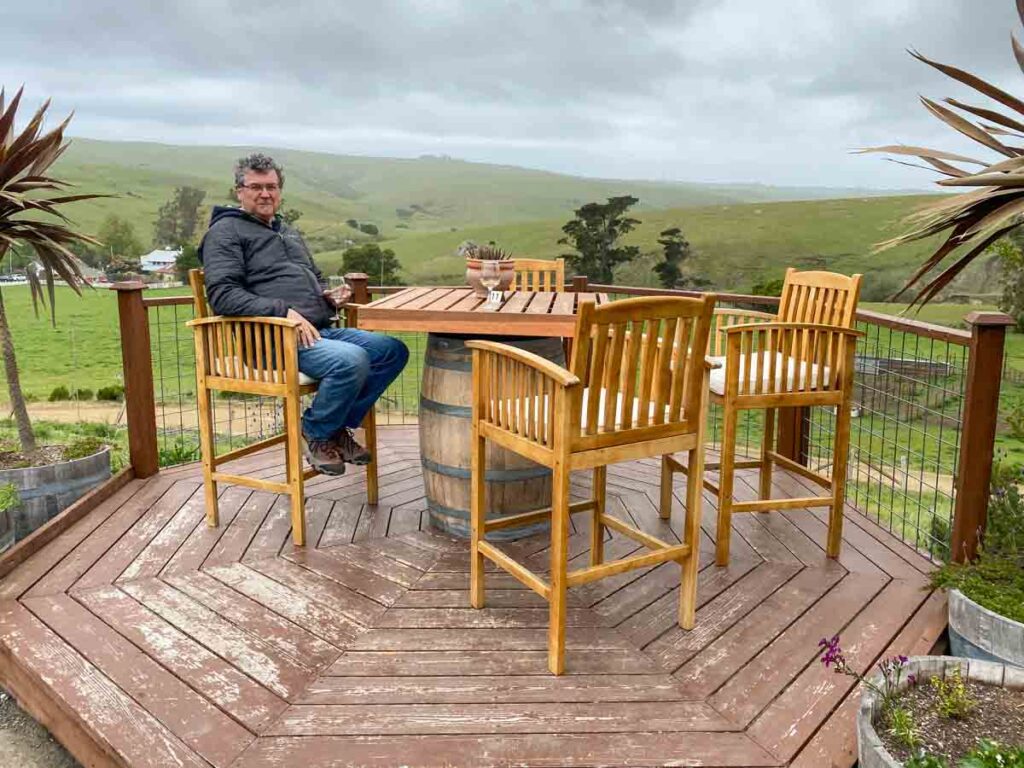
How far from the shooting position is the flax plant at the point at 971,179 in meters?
2.20

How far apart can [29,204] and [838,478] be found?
3836mm

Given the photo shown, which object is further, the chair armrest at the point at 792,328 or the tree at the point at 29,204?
the tree at the point at 29,204

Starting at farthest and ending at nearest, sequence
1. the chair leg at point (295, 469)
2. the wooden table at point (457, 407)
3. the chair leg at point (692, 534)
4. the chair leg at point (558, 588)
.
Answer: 1. the chair leg at point (295, 469)
2. the wooden table at point (457, 407)
3. the chair leg at point (692, 534)
4. the chair leg at point (558, 588)

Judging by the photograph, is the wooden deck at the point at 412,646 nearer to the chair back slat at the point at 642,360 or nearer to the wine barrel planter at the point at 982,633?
the wine barrel planter at the point at 982,633

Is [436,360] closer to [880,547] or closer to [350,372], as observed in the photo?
[350,372]

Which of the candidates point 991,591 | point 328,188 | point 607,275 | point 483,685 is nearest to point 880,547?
point 991,591

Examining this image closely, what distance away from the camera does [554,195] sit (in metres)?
70.3

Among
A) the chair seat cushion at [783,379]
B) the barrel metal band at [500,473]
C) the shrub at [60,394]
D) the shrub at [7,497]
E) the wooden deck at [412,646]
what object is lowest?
the shrub at [60,394]

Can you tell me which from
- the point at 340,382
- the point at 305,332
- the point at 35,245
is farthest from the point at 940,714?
the point at 35,245

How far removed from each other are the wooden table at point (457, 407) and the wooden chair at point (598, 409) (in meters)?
0.49

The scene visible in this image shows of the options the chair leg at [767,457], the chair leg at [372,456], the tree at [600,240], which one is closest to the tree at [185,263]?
the chair leg at [372,456]

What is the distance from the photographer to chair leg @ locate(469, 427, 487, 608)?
2.53m

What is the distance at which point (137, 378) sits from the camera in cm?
382

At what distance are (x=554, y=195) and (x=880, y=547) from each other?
69540mm
